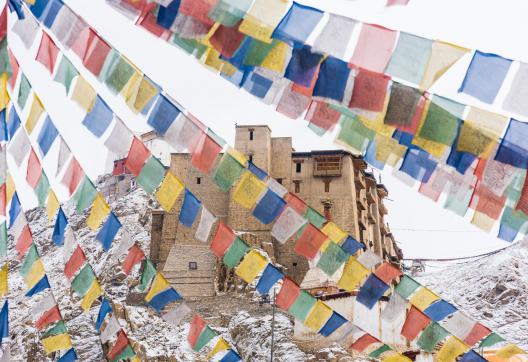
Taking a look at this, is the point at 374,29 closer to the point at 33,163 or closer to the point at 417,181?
the point at 417,181

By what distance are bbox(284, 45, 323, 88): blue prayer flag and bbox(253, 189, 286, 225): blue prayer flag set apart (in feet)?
10.9

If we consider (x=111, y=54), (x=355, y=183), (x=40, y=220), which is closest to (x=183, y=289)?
(x=355, y=183)

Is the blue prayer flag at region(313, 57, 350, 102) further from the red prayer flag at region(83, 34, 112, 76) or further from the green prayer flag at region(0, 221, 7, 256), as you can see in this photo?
the green prayer flag at region(0, 221, 7, 256)

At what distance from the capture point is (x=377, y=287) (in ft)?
38.5

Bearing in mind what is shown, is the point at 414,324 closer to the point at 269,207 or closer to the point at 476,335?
the point at 476,335

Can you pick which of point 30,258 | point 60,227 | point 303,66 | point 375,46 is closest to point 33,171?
point 60,227

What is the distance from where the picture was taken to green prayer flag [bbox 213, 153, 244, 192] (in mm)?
9891

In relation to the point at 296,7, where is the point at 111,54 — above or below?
below

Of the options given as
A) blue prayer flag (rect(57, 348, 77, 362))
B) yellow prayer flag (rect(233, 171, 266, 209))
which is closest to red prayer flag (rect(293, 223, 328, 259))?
yellow prayer flag (rect(233, 171, 266, 209))

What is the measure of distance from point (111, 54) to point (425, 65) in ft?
13.6

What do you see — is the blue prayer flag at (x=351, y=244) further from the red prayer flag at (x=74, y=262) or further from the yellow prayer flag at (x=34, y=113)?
the yellow prayer flag at (x=34, y=113)

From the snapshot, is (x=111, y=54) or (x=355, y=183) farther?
(x=355, y=183)

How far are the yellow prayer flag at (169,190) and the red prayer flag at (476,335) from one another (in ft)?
19.5

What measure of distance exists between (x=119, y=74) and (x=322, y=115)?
273 cm
